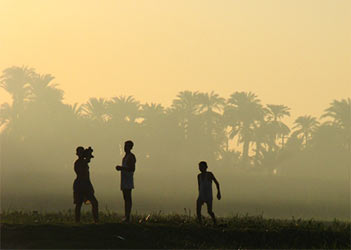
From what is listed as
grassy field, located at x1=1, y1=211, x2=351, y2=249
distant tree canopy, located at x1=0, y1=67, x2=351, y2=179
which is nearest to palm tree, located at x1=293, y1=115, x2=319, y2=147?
distant tree canopy, located at x1=0, y1=67, x2=351, y2=179

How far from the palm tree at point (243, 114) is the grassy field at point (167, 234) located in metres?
86.3

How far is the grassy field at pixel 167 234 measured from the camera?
22.5 metres

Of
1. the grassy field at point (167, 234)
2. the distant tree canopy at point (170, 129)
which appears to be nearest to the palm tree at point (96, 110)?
the distant tree canopy at point (170, 129)

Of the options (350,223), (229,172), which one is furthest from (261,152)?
(350,223)

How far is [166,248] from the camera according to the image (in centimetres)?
2247

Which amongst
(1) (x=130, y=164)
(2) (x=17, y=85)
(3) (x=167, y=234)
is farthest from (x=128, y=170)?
(2) (x=17, y=85)

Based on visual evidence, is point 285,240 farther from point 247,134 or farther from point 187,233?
point 247,134

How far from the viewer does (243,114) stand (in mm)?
115250

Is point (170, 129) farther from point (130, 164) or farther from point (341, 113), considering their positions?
point (130, 164)

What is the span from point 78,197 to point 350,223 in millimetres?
9918

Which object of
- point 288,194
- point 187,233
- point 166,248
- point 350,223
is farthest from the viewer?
point 288,194

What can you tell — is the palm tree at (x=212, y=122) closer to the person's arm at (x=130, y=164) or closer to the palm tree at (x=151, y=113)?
the palm tree at (x=151, y=113)

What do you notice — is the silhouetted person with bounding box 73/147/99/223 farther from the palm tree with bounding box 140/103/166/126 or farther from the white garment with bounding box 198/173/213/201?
the palm tree with bounding box 140/103/166/126

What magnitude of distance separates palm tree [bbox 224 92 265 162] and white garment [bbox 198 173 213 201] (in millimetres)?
88332
